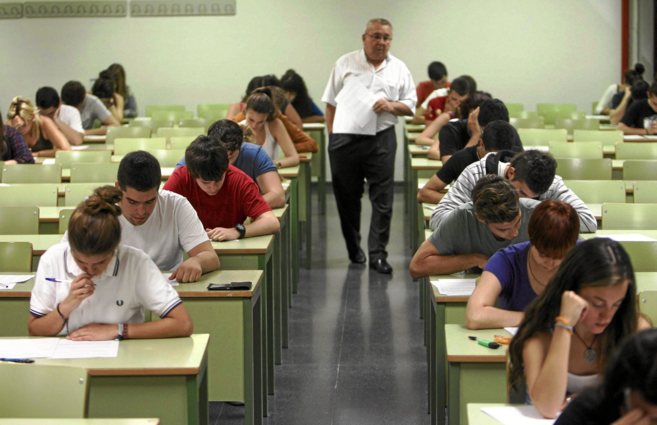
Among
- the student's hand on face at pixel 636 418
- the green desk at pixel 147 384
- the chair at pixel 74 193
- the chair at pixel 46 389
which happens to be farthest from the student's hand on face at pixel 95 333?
the chair at pixel 74 193

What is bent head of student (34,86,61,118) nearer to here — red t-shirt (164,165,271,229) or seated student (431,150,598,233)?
red t-shirt (164,165,271,229)

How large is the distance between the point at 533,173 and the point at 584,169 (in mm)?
2741

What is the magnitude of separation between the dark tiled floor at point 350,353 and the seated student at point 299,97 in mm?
2940

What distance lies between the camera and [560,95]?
13.8 metres

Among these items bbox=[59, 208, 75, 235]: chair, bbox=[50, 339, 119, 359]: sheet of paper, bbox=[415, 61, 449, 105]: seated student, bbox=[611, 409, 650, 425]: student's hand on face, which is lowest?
bbox=[50, 339, 119, 359]: sheet of paper

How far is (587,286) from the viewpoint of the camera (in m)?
2.94

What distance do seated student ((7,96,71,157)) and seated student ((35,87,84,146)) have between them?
1.14 ft

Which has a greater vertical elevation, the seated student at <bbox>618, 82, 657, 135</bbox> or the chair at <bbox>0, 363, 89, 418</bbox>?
the seated student at <bbox>618, 82, 657, 135</bbox>

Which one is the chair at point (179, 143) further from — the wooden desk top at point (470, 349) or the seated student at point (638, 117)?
the wooden desk top at point (470, 349)

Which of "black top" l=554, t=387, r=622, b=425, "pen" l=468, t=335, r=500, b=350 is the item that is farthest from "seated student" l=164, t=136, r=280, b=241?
"black top" l=554, t=387, r=622, b=425

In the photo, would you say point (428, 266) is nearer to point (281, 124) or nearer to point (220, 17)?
point (281, 124)

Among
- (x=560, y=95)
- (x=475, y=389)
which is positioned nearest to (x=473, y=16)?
(x=560, y=95)

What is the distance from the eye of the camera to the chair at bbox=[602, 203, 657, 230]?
227 inches

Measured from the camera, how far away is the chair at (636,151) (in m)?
8.57
